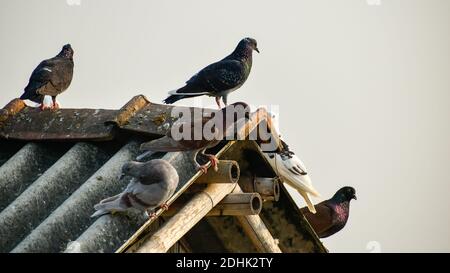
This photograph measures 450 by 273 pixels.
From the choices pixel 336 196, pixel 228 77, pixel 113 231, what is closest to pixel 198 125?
pixel 113 231

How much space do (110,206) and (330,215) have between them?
315 inches

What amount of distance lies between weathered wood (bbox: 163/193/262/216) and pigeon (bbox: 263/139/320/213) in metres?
5.33

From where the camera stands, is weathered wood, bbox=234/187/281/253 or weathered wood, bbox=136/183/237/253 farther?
weathered wood, bbox=234/187/281/253

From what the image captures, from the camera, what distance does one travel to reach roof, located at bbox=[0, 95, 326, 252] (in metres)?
8.19

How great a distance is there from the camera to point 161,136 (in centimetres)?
947

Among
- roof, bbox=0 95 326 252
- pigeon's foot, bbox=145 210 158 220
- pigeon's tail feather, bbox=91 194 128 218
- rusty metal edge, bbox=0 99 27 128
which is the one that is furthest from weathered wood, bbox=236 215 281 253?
rusty metal edge, bbox=0 99 27 128

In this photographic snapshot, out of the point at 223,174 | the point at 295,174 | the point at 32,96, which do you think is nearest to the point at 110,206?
the point at 223,174

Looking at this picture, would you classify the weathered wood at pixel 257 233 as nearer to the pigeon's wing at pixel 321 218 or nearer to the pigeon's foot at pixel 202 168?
the pigeon's foot at pixel 202 168

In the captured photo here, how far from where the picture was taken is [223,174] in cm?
927

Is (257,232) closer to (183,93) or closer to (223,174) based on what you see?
(223,174)

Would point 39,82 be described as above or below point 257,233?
above

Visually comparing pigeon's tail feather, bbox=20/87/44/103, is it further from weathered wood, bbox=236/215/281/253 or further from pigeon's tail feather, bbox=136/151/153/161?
pigeon's tail feather, bbox=136/151/153/161

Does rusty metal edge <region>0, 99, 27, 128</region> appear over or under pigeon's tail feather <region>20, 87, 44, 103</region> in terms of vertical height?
under
